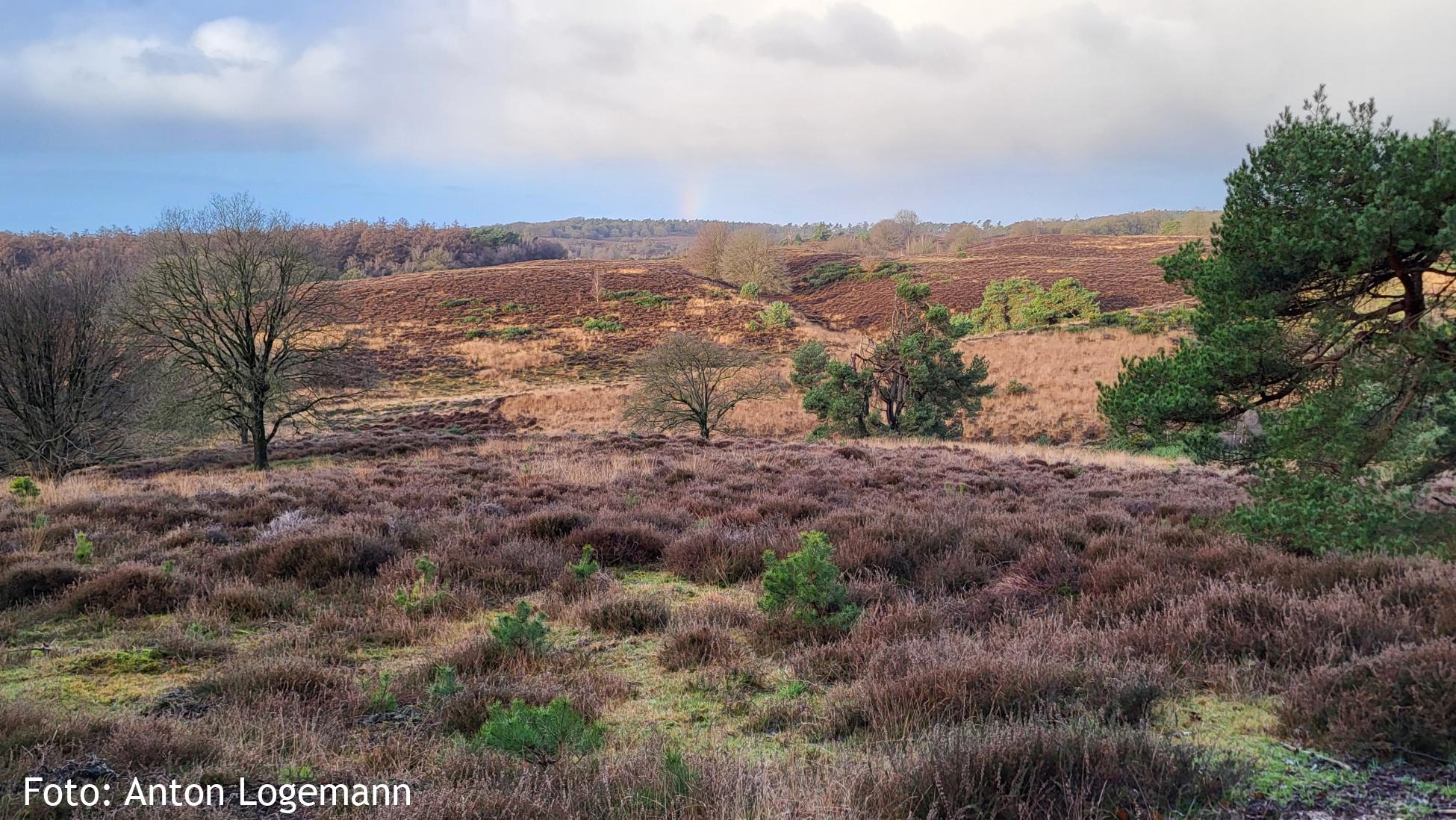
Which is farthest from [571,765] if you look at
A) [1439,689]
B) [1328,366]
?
[1328,366]

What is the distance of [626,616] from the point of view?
538 centimetres

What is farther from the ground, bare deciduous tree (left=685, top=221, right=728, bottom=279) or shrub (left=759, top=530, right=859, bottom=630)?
bare deciduous tree (left=685, top=221, right=728, bottom=279)

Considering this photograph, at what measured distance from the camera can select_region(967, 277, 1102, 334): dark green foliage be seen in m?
47.7

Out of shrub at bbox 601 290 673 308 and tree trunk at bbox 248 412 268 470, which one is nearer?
tree trunk at bbox 248 412 268 470

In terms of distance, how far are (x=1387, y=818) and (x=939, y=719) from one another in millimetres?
1549

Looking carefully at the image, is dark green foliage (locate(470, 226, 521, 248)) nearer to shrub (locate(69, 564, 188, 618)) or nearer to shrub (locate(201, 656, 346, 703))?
shrub (locate(69, 564, 188, 618))

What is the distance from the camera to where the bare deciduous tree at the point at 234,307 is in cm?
1838

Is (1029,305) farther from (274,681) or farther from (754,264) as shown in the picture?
(274,681)

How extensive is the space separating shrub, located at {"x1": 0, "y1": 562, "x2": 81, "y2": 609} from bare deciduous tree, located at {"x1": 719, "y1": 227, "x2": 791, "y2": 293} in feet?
242

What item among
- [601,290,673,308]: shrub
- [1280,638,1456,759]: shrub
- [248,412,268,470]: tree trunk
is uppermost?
[601,290,673,308]: shrub

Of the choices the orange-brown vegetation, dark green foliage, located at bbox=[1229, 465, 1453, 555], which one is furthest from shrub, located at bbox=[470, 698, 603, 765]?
the orange-brown vegetation

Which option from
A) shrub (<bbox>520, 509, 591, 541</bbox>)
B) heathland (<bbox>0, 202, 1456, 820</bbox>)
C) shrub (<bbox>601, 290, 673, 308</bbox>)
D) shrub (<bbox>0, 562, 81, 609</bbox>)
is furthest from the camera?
shrub (<bbox>601, 290, 673, 308</bbox>)

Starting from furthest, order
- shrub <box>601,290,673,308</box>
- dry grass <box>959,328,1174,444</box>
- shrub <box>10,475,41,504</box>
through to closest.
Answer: shrub <box>601,290,673,308</box> < dry grass <box>959,328,1174,444</box> < shrub <box>10,475,41,504</box>

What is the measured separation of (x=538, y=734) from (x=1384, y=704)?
12.1ft
